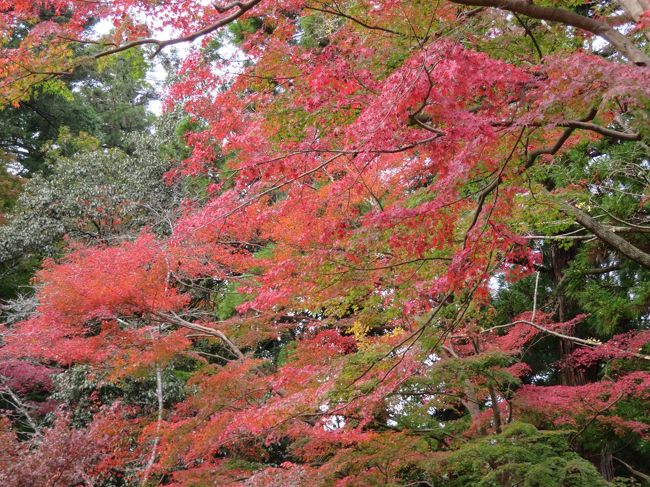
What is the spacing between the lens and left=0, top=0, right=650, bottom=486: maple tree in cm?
351

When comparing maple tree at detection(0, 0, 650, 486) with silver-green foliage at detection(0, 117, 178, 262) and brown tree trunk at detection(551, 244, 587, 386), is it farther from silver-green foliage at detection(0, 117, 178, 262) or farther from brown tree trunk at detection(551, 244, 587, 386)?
silver-green foliage at detection(0, 117, 178, 262)

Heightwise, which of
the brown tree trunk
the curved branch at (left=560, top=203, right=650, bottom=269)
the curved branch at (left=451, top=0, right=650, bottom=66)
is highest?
the curved branch at (left=451, top=0, right=650, bottom=66)

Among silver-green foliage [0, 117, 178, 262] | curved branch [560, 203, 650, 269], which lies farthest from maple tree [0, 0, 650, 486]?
silver-green foliage [0, 117, 178, 262]

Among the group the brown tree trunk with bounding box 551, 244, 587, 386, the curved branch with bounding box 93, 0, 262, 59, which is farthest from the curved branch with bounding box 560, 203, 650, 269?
the brown tree trunk with bounding box 551, 244, 587, 386

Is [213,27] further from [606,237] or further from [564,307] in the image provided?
[564,307]

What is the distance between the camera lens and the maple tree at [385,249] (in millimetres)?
3512

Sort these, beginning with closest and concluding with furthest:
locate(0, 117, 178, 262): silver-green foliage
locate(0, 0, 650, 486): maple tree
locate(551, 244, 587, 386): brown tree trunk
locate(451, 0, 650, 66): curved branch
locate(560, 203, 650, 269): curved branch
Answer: locate(451, 0, 650, 66): curved branch, locate(0, 0, 650, 486): maple tree, locate(560, 203, 650, 269): curved branch, locate(551, 244, 587, 386): brown tree trunk, locate(0, 117, 178, 262): silver-green foliage

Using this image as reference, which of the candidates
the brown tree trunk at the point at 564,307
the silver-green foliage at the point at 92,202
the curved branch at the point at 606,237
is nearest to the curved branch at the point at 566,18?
the curved branch at the point at 606,237

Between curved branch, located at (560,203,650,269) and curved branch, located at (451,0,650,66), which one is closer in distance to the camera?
curved branch, located at (451,0,650,66)

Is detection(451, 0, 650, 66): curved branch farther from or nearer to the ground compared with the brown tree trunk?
farther from the ground

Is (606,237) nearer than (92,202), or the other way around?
(606,237)

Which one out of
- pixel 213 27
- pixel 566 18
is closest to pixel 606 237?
pixel 566 18

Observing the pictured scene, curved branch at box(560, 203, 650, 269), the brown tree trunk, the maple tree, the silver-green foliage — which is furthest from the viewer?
the silver-green foliage

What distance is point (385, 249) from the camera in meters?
4.70
